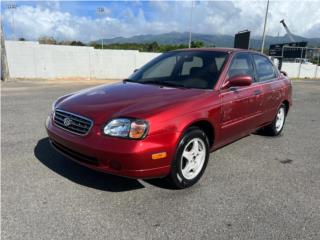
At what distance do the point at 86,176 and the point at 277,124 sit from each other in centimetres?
409

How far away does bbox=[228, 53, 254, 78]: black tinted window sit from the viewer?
4.48 meters

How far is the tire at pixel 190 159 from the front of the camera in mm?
3439

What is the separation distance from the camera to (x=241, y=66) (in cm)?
476

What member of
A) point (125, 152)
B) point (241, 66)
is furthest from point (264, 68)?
point (125, 152)

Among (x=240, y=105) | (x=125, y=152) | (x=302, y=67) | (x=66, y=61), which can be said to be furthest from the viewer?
(x=302, y=67)

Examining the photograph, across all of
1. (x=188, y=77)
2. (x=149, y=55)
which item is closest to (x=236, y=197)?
(x=188, y=77)

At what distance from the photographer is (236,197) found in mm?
3510

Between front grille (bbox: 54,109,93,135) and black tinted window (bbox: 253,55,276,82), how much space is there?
10.3 ft

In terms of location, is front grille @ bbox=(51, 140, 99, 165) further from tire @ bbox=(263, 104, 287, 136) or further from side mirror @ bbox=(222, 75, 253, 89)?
tire @ bbox=(263, 104, 287, 136)

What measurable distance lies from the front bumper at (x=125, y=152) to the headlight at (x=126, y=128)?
0.05m

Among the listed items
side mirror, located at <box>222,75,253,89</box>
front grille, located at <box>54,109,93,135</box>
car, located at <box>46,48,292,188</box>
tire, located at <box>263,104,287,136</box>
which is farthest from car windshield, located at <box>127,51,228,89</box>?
tire, located at <box>263,104,287,136</box>

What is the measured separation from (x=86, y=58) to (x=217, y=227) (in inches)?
926

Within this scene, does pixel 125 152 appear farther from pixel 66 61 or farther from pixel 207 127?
pixel 66 61

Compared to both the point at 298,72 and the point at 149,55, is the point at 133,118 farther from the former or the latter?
the point at 298,72
